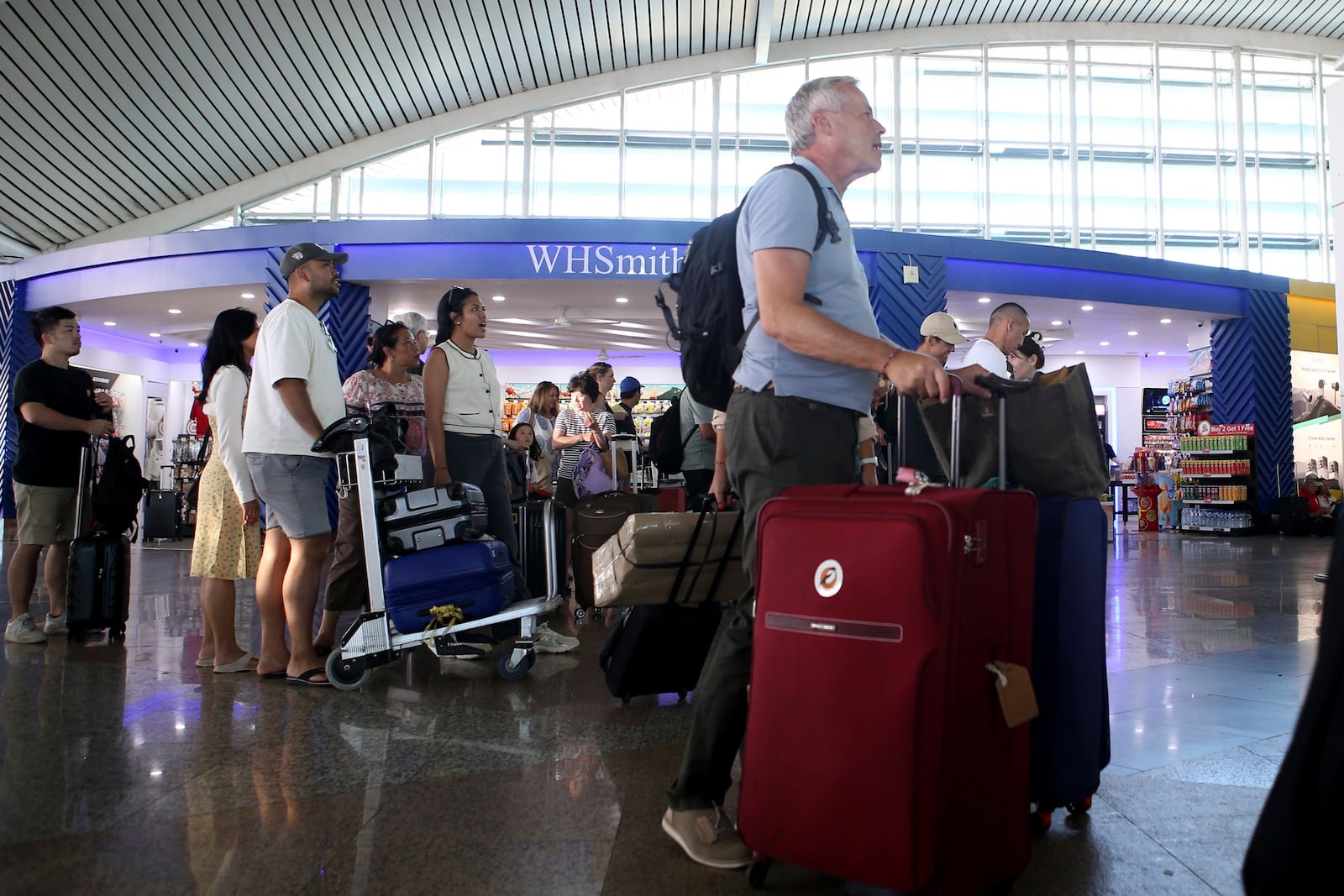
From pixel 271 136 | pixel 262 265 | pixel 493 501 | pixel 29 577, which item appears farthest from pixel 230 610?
pixel 271 136

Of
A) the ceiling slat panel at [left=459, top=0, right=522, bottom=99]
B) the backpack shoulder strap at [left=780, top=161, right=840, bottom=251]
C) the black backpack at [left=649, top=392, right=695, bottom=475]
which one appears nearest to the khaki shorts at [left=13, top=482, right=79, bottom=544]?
the black backpack at [left=649, top=392, right=695, bottom=475]

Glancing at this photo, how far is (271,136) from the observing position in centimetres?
1641

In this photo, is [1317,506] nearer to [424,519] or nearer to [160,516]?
[424,519]

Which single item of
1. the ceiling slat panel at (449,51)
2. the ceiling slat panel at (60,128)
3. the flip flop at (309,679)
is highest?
the ceiling slat panel at (449,51)

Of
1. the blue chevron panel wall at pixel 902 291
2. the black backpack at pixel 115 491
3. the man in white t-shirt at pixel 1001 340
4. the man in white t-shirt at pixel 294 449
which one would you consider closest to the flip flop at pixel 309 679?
the man in white t-shirt at pixel 294 449

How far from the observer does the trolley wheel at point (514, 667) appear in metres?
3.27

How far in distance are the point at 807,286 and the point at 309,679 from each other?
2.38m

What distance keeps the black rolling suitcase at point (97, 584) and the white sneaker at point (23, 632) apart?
126 millimetres

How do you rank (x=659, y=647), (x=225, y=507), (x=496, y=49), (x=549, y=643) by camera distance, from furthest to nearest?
(x=496, y=49)
(x=549, y=643)
(x=225, y=507)
(x=659, y=647)

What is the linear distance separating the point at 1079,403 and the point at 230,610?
3057 mm

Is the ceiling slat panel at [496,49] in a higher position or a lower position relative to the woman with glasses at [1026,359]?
higher

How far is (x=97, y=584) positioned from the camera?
13.5 feet

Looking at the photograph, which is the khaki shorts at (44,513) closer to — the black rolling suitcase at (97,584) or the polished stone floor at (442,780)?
the black rolling suitcase at (97,584)

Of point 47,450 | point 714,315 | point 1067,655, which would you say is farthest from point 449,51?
point 1067,655
